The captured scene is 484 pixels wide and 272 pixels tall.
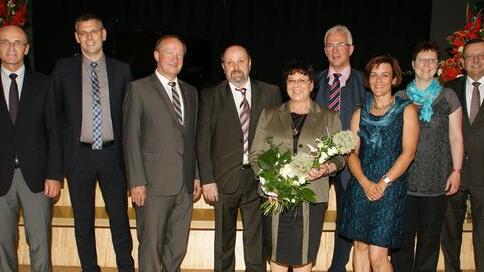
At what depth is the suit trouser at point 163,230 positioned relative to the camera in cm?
333

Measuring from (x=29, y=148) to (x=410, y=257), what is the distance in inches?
108

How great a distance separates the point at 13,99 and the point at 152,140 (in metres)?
0.91

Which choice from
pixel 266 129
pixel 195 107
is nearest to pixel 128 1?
pixel 195 107

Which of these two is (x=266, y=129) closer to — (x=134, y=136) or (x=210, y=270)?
(x=134, y=136)

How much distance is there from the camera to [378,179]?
311 cm

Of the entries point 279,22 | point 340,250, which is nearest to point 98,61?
point 340,250

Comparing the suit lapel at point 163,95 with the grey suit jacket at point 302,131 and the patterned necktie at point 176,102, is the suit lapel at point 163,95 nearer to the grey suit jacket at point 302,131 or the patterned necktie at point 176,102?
the patterned necktie at point 176,102

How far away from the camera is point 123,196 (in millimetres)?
3498

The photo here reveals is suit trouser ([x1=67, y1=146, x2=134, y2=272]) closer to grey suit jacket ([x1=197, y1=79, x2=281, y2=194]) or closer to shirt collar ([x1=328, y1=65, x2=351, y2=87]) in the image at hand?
grey suit jacket ([x1=197, y1=79, x2=281, y2=194])

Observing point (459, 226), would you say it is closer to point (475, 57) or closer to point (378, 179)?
point (378, 179)

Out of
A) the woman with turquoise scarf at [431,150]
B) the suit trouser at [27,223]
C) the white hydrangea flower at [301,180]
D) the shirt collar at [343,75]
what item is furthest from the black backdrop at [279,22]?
the white hydrangea flower at [301,180]

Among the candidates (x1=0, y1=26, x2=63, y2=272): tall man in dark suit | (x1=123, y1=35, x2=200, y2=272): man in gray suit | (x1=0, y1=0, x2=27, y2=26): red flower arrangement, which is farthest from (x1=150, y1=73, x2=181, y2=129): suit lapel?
(x1=0, y1=0, x2=27, y2=26): red flower arrangement

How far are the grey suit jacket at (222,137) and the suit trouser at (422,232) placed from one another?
48.0 inches

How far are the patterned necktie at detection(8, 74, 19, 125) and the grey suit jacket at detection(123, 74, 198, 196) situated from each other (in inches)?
26.4
